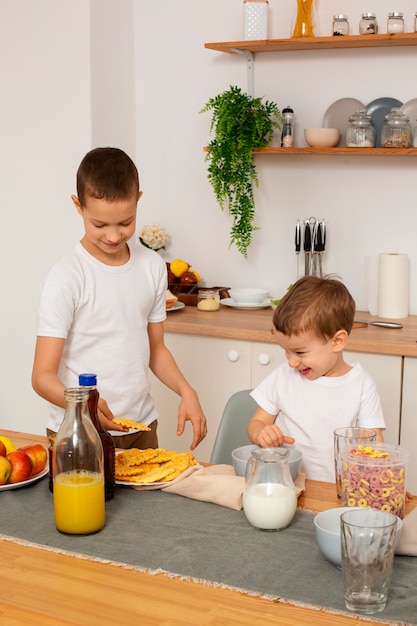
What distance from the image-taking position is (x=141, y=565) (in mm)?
1299

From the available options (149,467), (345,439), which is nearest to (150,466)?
(149,467)

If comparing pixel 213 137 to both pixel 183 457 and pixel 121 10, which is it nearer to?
pixel 121 10

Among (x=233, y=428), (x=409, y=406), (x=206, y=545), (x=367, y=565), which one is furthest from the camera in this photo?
(x=409, y=406)

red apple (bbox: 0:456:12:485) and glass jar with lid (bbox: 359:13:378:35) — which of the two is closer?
red apple (bbox: 0:456:12:485)

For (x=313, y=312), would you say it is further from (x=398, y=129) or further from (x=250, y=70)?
(x=250, y=70)

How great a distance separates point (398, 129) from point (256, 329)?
88cm

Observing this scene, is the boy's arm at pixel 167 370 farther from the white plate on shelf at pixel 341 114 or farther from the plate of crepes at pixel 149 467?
the white plate on shelf at pixel 341 114

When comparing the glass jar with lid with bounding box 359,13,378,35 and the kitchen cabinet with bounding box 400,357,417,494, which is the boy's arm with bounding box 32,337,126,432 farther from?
the glass jar with lid with bounding box 359,13,378,35

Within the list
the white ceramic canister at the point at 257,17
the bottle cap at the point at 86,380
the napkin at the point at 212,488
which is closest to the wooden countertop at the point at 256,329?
the white ceramic canister at the point at 257,17

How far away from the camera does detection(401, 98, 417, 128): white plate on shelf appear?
3.16 metres

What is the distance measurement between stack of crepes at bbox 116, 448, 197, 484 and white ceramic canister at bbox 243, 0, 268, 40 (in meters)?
2.09

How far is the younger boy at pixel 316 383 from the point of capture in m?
1.87

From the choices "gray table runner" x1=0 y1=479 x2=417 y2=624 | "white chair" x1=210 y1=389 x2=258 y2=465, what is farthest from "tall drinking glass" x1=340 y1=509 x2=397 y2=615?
"white chair" x1=210 y1=389 x2=258 y2=465

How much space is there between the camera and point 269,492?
144 centimetres
